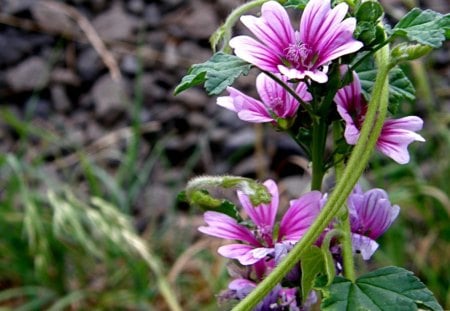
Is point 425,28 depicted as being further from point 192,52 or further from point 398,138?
point 192,52

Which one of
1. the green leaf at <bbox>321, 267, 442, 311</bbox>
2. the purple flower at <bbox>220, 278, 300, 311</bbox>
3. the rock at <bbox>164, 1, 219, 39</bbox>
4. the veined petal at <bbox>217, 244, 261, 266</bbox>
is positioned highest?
the veined petal at <bbox>217, 244, 261, 266</bbox>

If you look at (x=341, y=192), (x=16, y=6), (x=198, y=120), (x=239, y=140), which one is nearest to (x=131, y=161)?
(x=239, y=140)

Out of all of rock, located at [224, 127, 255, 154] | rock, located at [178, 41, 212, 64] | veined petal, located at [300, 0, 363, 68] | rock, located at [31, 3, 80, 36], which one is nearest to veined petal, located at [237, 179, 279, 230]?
veined petal, located at [300, 0, 363, 68]

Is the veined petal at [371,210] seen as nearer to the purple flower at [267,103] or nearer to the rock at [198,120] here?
the purple flower at [267,103]

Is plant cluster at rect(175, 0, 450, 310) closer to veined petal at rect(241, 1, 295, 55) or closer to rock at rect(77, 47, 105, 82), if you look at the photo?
veined petal at rect(241, 1, 295, 55)

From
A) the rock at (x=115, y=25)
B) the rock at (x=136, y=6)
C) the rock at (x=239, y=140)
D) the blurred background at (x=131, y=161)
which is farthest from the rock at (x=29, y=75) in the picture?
the rock at (x=239, y=140)

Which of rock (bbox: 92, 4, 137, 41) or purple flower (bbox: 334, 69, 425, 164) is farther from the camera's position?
rock (bbox: 92, 4, 137, 41)
